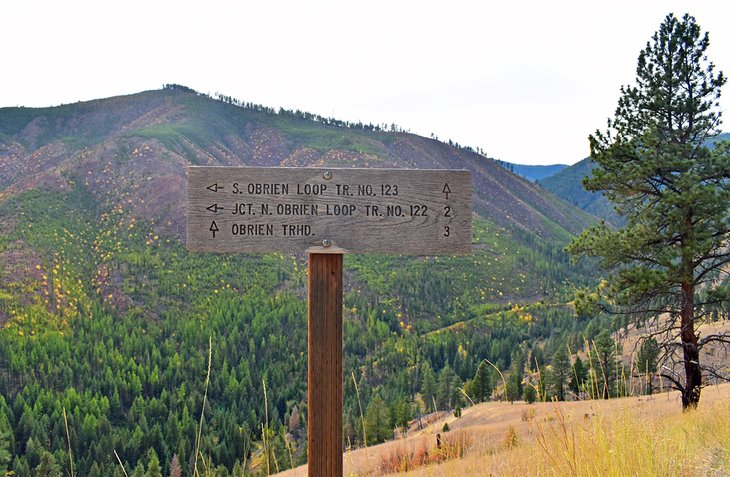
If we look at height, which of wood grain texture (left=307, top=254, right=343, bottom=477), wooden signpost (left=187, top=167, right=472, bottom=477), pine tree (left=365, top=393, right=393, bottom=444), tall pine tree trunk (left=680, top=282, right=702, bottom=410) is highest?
wooden signpost (left=187, top=167, right=472, bottom=477)

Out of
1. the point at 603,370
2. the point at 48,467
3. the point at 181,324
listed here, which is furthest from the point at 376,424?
the point at 181,324

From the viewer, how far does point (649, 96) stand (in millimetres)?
13281

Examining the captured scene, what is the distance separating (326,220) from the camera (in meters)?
3.48

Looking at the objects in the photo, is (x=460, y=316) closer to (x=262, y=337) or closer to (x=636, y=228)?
(x=262, y=337)

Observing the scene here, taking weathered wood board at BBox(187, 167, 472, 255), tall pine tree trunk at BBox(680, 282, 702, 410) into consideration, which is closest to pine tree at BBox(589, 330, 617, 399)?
weathered wood board at BBox(187, 167, 472, 255)

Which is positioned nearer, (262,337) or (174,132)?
(262,337)

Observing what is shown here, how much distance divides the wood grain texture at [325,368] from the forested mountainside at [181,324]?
38.0 m

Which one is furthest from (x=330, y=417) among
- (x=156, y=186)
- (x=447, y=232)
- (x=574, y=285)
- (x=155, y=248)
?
(x=156, y=186)

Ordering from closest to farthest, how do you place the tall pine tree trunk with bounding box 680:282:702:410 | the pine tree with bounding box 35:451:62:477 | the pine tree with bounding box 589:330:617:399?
1. the pine tree with bounding box 589:330:617:399
2. the tall pine tree trunk with bounding box 680:282:702:410
3. the pine tree with bounding box 35:451:62:477

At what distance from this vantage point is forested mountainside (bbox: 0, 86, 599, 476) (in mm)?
62562

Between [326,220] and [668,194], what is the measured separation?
35.4 feet

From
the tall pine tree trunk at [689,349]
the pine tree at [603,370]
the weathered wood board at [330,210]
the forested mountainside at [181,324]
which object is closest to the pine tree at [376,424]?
the forested mountainside at [181,324]

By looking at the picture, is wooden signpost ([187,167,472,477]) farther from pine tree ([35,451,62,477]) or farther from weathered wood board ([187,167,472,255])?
pine tree ([35,451,62,477])

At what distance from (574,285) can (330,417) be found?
14759 centimetres
